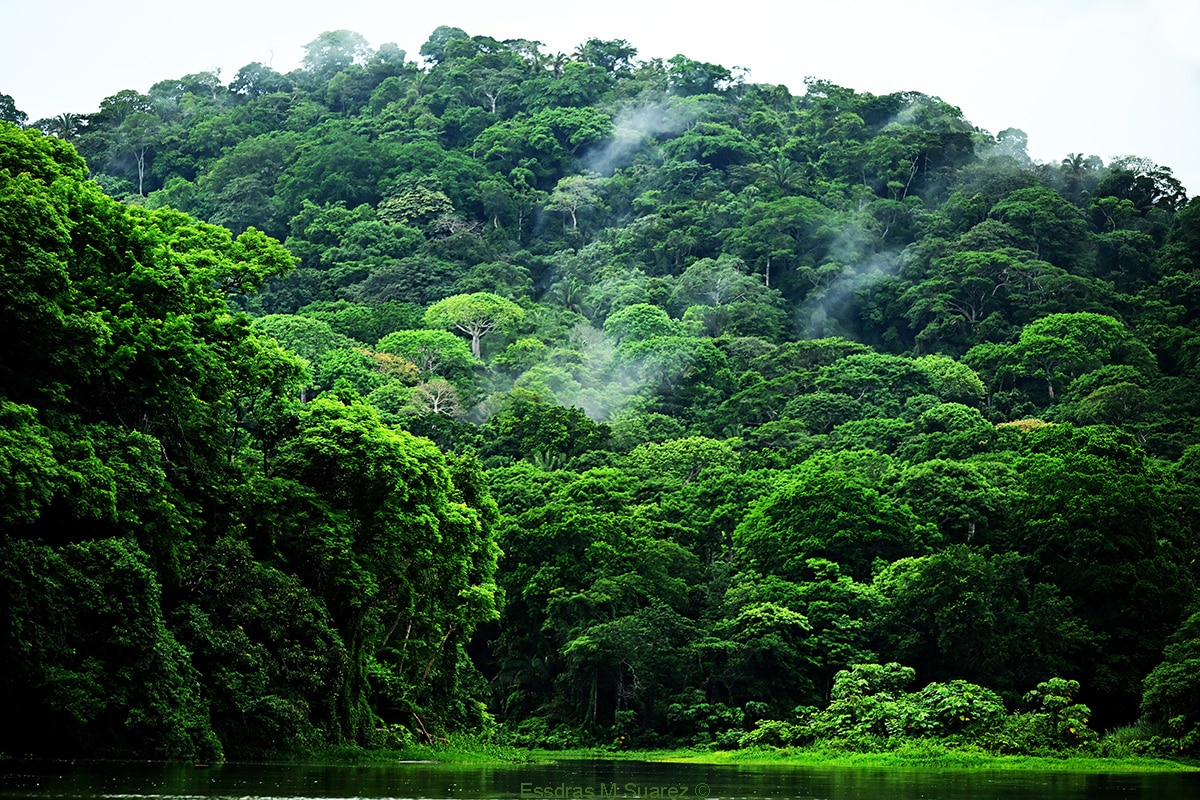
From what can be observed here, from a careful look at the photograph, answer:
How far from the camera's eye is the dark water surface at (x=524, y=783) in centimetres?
1962

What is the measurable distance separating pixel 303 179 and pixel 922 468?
68826 millimetres

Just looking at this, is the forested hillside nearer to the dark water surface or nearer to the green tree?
the green tree

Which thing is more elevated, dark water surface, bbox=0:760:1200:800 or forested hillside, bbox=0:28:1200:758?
forested hillside, bbox=0:28:1200:758

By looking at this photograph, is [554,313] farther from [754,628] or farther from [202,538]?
[202,538]

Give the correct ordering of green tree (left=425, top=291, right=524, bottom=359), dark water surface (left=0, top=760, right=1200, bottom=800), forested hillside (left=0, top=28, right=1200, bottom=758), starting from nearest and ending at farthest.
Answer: dark water surface (left=0, top=760, right=1200, bottom=800)
forested hillside (left=0, top=28, right=1200, bottom=758)
green tree (left=425, top=291, right=524, bottom=359)

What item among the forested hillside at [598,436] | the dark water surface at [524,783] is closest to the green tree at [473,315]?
the forested hillside at [598,436]

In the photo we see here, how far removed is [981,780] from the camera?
28.9m

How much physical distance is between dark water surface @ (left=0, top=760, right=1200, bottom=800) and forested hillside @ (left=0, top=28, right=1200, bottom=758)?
2.64m

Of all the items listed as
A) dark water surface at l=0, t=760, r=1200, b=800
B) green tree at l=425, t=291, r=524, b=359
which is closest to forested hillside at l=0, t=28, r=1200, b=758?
green tree at l=425, t=291, r=524, b=359

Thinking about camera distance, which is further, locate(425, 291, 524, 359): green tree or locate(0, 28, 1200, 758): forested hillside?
locate(425, 291, 524, 359): green tree

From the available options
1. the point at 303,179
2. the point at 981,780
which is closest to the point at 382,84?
the point at 303,179

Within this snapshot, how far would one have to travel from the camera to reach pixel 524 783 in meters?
24.7

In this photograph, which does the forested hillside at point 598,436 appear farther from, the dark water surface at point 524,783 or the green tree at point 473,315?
the dark water surface at point 524,783

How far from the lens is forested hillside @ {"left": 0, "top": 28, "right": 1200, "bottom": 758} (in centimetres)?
2797
